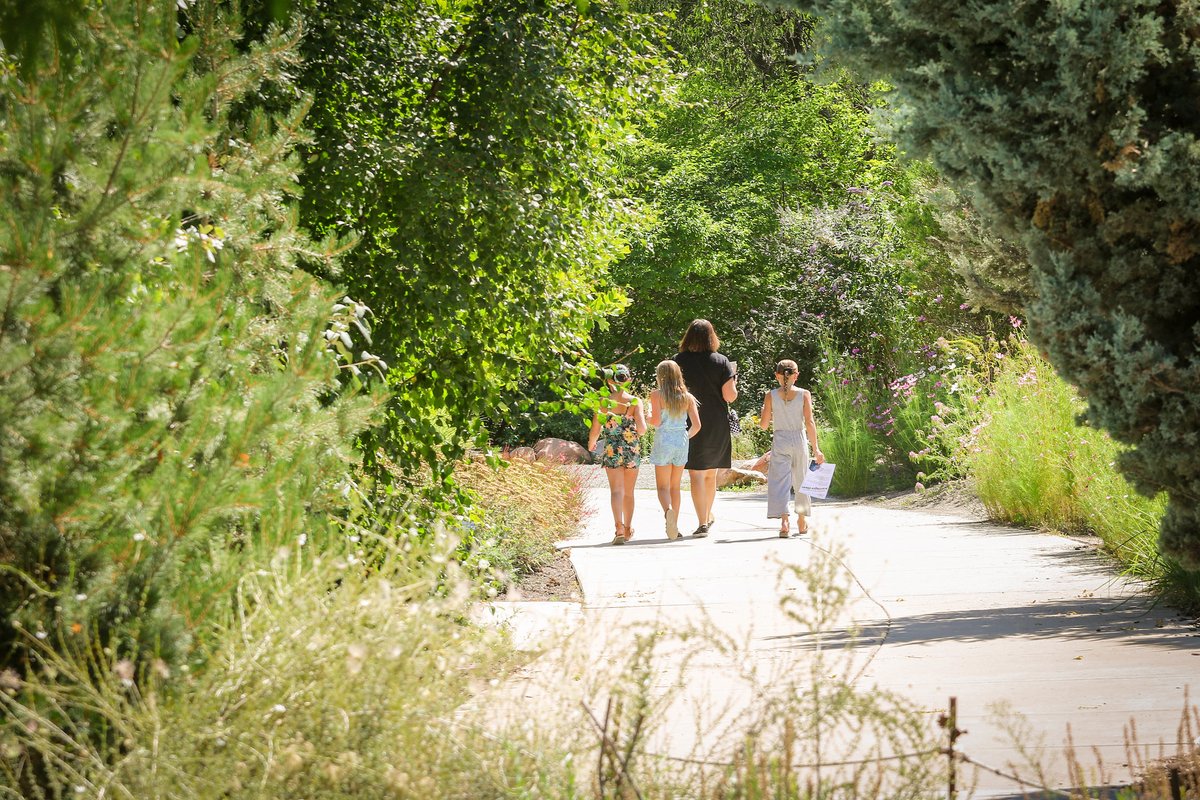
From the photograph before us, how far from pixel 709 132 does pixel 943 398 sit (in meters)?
15.4

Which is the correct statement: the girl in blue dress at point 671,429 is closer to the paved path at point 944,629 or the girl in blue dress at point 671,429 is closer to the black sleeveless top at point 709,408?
the black sleeveless top at point 709,408

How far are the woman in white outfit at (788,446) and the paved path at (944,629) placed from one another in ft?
1.34

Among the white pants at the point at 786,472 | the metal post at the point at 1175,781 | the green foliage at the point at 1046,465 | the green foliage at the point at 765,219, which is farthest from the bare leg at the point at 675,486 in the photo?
the green foliage at the point at 765,219

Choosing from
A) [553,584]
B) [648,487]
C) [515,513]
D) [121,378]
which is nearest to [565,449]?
[648,487]

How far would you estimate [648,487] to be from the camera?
2095cm

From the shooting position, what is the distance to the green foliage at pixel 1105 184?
15.2ft

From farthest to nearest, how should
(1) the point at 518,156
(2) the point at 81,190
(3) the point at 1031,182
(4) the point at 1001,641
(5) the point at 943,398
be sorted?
(5) the point at 943,398 < (1) the point at 518,156 < (4) the point at 1001,641 < (3) the point at 1031,182 < (2) the point at 81,190

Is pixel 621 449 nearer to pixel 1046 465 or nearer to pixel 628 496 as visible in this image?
pixel 628 496

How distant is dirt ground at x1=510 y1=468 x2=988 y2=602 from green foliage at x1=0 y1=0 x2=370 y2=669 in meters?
0.92

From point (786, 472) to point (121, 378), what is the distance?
960 cm

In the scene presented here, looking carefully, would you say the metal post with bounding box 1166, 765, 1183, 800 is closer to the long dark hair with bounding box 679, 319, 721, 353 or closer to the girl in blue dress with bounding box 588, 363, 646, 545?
the girl in blue dress with bounding box 588, 363, 646, 545

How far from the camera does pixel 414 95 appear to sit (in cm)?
714

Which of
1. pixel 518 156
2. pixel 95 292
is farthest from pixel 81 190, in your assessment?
pixel 518 156

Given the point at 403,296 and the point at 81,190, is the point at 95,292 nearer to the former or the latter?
the point at 81,190
